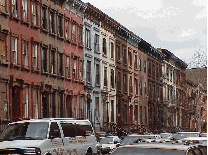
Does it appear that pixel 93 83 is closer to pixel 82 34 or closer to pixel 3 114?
pixel 82 34

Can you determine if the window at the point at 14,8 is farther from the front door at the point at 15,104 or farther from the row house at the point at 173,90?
the row house at the point at 173,90

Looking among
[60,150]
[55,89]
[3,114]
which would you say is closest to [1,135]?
[60,150]

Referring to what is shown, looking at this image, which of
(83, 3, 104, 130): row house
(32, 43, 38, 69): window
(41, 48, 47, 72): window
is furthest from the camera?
(83, 3, 104, 130): row house

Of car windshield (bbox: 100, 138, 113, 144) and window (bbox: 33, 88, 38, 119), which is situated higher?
window (bbox: 33, 88, 38, 119)

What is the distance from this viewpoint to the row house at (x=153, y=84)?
65000mm

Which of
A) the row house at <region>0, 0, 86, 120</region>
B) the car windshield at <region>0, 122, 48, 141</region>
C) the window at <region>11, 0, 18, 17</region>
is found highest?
the window at <region>11, 0, 18, 17</region>

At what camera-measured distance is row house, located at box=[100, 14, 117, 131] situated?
49094 mm

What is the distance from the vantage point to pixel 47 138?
17.2m

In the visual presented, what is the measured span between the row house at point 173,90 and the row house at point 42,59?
31498 millimetres

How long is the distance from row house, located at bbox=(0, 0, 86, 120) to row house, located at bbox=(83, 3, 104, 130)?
1.20 m

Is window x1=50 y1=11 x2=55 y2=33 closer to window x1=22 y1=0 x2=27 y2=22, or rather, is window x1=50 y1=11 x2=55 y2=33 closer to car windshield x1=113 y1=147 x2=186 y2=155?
window x1=22 y1=0 x2=27 y2=22

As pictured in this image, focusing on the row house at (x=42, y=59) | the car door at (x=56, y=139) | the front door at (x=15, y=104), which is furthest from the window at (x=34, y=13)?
the car door at (x=56, y=139)

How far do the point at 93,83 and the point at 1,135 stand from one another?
28816 mm

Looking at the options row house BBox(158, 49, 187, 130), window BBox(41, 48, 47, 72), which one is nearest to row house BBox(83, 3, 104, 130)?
window BBox(41, 48, 47, 72)
